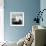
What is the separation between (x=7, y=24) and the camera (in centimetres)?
525

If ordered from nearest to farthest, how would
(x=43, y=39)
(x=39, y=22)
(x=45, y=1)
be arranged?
(x=43, y=39), (x=45, y=1), (x=39, y=22)

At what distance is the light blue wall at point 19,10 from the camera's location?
17.2ft

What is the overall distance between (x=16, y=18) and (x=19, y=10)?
346mm

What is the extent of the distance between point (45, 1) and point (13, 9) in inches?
55.3

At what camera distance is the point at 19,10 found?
525 cm

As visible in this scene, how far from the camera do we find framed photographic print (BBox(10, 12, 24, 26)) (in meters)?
5.29

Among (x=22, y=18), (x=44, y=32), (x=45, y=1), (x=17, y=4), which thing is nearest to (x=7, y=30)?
(x=22, y=18)

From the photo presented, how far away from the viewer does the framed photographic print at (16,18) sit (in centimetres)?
529

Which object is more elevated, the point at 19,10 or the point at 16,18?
the point at 19,10

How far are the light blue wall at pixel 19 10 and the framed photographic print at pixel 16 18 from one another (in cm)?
12

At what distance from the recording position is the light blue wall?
5246 millimetres

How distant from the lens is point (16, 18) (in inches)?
210

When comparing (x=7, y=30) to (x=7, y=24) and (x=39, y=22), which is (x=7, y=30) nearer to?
(x=7, y=24)

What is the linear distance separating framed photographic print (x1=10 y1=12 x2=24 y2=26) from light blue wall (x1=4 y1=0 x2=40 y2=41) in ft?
0.39
